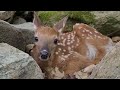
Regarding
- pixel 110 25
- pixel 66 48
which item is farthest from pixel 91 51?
pixel 110 25

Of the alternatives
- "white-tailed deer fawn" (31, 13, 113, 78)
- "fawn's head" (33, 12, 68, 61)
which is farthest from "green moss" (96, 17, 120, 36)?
"fawn's head" (33, 12, 68, 61)

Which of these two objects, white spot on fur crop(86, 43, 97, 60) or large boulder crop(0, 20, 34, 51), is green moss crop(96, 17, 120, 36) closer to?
white spot on fur crop(86, 43, 97, 60)

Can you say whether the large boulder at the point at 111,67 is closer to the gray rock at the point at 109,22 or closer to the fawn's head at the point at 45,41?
the fawn's head at the point at 45,41

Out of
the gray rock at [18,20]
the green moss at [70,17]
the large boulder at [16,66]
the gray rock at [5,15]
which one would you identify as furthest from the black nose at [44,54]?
the gray rock at [18,20]

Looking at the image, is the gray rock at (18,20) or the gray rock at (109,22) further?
the gray rock at (18,20)

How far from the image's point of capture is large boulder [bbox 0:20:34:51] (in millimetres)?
6043

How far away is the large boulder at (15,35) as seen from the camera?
6.04m

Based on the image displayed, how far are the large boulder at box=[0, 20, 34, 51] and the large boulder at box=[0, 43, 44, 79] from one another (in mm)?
1354

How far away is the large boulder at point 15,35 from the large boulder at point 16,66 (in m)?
1.35

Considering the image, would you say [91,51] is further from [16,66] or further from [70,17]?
[16,66]
